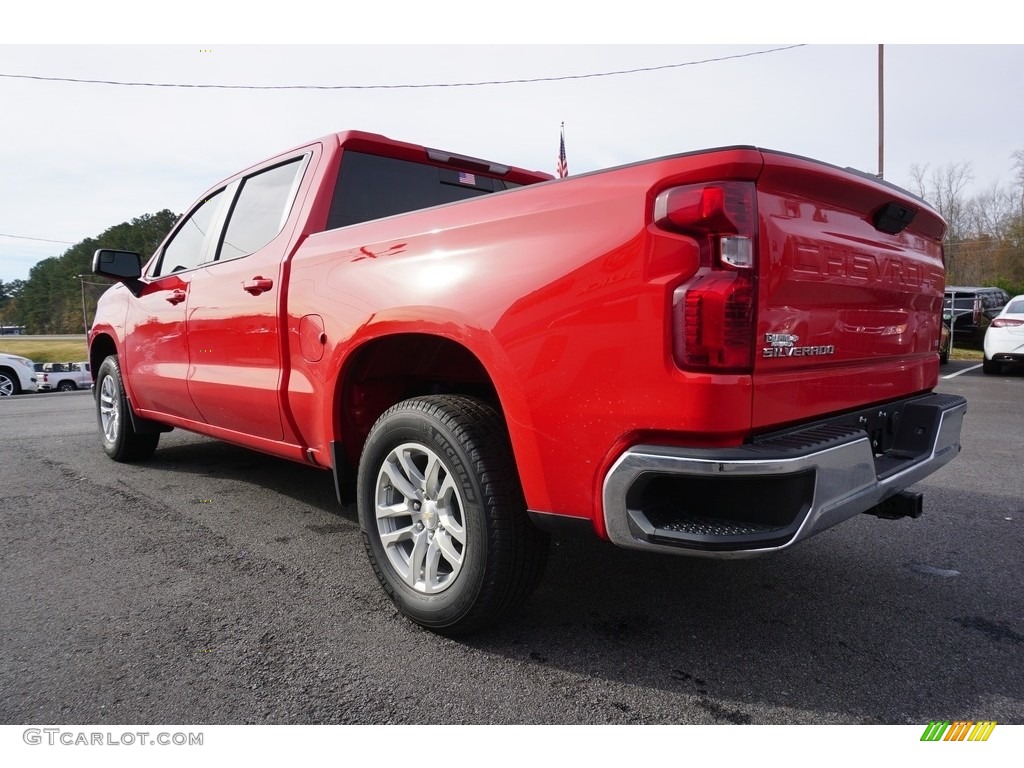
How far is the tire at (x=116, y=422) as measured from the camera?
16.9 feet

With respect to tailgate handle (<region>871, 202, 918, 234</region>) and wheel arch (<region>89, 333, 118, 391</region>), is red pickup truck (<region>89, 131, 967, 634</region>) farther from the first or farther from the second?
wheel arch (<region>89, 333, 118, 391</region>)

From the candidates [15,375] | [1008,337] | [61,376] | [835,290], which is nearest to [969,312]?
[1008,337]

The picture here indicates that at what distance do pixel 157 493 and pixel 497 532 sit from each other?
10.1ft

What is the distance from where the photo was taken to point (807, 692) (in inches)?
83.7

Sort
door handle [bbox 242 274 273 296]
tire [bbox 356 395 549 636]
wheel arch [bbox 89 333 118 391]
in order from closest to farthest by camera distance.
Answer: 1. tire [bbox 356 395 549 636]
2. door handle [bbox 242 274 273 296]
3. wheel arch [bbox 89 333 118 391]

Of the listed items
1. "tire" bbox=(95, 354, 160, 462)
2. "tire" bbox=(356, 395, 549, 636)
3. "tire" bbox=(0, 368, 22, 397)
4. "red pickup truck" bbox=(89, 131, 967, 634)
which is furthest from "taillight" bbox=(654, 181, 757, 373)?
"tire" bbox=(0, 368, 22, 397)

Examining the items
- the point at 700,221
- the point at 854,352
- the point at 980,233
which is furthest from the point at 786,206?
the point at 980,233

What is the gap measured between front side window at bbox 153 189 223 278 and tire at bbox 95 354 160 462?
996 millimetres

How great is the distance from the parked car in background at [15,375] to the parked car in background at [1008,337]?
1822 cm

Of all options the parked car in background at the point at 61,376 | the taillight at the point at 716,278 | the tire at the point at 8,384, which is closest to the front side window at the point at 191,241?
the taillight at the point at 716,278

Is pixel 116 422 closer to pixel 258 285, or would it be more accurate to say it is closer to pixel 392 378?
Result: pixel 258 285

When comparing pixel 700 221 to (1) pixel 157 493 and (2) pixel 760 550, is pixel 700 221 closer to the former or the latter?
(2) pixel 760 550

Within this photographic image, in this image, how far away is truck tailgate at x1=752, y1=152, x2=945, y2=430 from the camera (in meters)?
1.95

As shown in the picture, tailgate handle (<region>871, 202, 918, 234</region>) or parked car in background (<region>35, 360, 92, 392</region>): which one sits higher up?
tailgate handle (<region>871, 202, 918, 234</region>)
